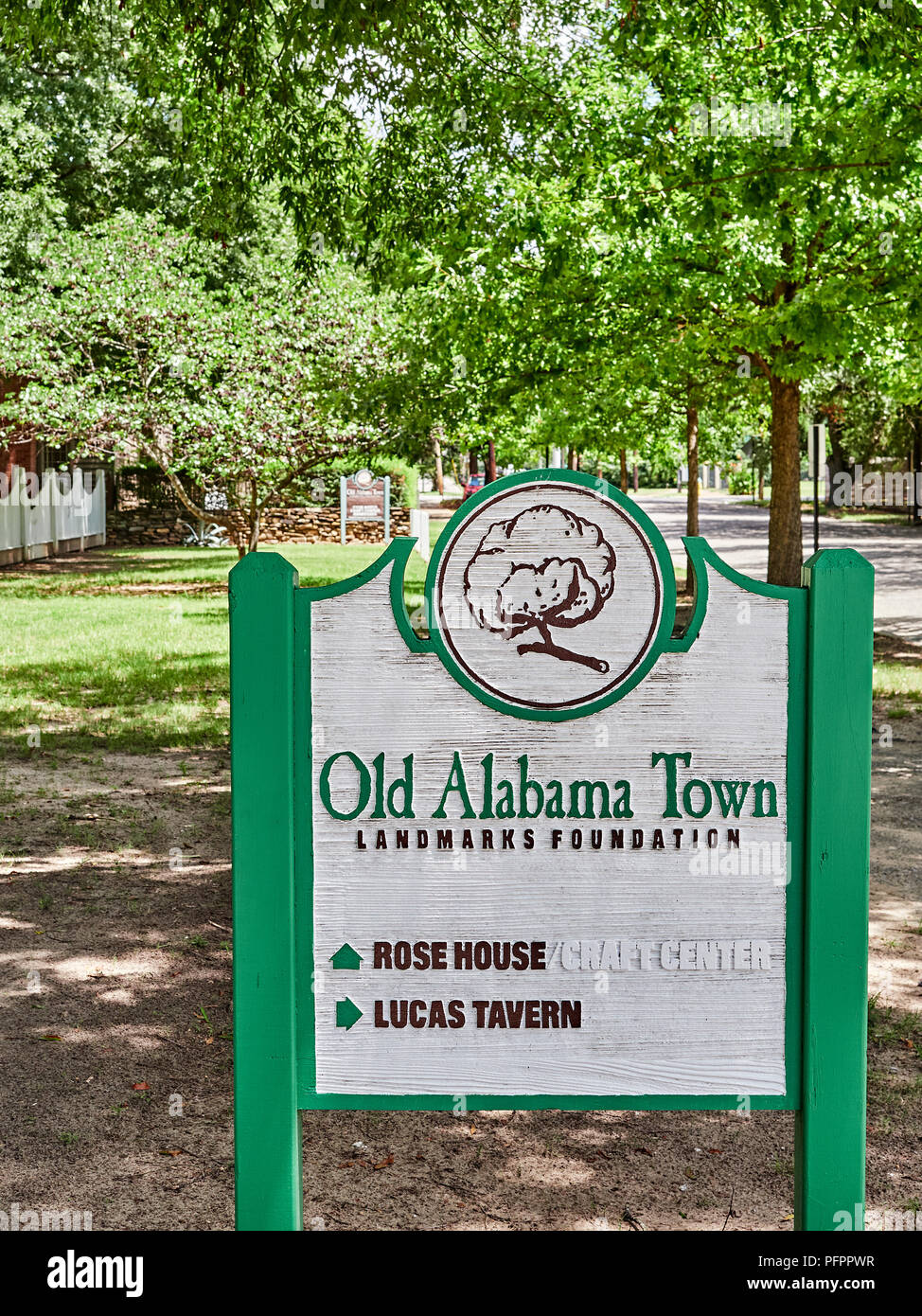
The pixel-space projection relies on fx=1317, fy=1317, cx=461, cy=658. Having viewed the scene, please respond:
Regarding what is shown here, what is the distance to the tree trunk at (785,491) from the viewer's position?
49.2 feet

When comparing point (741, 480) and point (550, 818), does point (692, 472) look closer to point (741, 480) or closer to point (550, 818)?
point (550, 818)

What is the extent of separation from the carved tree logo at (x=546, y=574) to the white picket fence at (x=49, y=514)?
80.5 ft

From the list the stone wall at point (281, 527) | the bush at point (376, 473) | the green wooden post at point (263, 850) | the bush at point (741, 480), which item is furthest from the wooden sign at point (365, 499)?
the bush at point (741, 480)

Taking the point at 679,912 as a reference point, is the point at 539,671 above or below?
above

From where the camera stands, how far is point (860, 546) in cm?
3180

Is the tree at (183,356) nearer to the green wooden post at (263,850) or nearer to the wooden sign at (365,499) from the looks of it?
the wooden sign at (365,499)

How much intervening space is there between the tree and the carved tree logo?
17.5 m

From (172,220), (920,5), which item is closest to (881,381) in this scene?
(920,5)

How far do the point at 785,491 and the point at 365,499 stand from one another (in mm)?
17017

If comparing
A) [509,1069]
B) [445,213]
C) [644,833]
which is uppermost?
[445,213]

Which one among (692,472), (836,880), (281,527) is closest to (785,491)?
(692,472)

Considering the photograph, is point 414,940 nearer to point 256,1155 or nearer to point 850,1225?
point 256,1155

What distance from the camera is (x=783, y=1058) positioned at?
2.70 metres

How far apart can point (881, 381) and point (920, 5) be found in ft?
25.4
